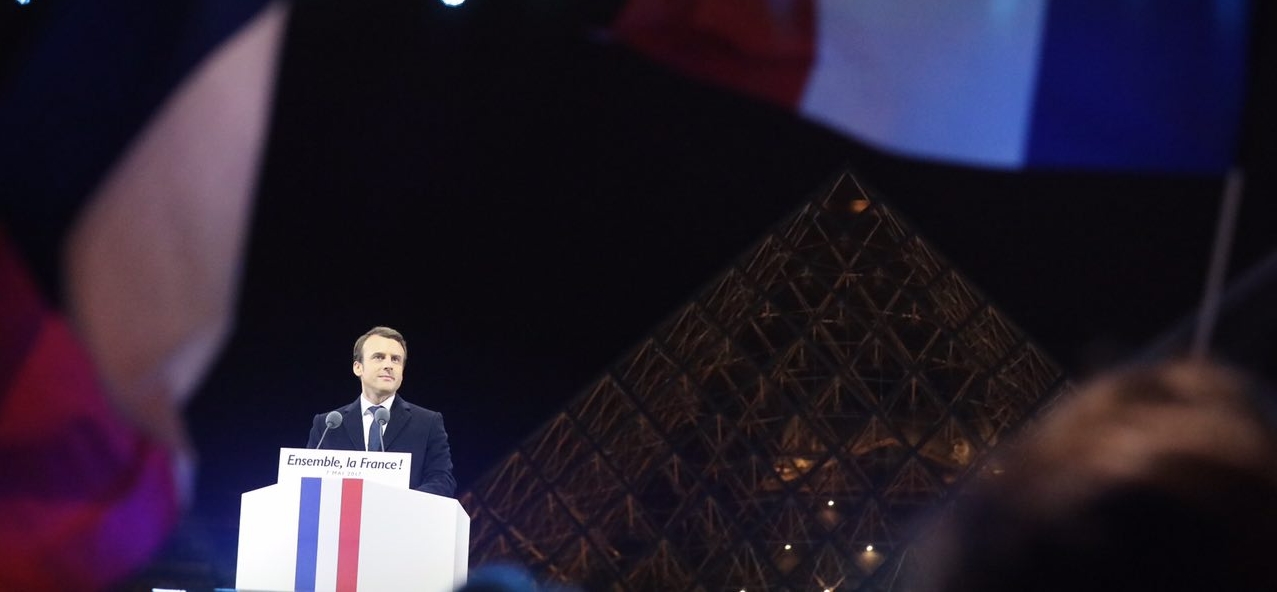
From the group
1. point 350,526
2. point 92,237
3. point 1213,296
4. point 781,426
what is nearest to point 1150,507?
point 1213,296

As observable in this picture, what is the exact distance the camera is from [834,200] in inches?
883

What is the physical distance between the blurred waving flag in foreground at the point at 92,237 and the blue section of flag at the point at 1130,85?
3.67 meters

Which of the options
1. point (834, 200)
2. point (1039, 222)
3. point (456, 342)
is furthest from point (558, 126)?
point (834, 200)

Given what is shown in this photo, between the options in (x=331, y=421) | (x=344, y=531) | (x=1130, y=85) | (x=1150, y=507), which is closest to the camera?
(x=1150, y=507)

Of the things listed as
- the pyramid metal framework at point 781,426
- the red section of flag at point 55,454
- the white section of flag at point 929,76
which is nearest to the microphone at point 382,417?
the white section of flag at point 929,76

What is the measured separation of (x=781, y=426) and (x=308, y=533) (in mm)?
20121

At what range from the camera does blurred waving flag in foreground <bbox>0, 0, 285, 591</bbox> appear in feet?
18.7

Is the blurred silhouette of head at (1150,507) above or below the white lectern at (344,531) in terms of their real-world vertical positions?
below

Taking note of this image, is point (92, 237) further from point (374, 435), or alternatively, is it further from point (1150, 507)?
point (1150, 507)

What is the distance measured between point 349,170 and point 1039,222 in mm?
5479

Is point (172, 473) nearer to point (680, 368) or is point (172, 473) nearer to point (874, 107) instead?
point (874, 107)

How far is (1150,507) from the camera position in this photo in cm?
36

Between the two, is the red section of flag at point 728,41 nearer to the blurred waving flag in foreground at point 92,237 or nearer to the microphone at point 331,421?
the microphone at point 331,421

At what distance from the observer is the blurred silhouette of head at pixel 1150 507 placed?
357mm
